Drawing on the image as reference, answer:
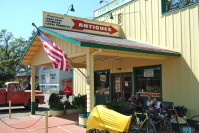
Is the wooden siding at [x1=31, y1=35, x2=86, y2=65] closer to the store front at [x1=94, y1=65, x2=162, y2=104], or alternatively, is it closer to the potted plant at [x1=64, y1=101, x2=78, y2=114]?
the potted plant at [x1=64, y1=101, x2=78, y2=114]

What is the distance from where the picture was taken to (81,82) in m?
16.0

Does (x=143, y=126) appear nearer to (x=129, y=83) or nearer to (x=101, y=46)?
(x=101, y=46)

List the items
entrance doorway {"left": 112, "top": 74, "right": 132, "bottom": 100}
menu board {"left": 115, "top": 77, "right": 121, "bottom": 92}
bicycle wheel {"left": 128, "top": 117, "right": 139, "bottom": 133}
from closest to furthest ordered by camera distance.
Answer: bicycle wheel {"left": 128, "top": 117, "right": 139, "bottom": 133}, entrance doorway {"left": 112, "top": 74, "right": 132, "bottom": 100}, menu board {"left": 115, "top": 77, "right": 121, "bottom": 92}

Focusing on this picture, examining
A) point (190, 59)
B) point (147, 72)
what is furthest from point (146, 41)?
point (190, 59)

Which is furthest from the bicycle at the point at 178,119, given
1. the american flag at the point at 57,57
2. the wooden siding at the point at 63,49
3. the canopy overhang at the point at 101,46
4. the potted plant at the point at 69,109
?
the potted plant at the point at 69,109

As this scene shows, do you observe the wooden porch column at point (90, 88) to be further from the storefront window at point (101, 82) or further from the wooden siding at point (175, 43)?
the storefront window at point (101, 82)

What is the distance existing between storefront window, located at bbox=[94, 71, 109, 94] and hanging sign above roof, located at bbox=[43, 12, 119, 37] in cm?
274

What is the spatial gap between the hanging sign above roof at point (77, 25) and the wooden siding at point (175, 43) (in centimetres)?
169

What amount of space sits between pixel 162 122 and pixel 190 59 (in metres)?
3.12

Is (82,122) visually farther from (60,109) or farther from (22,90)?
(22,90)

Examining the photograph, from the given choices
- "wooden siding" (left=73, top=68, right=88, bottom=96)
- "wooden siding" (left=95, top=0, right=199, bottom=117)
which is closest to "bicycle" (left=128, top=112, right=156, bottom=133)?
"wooden siding" (left=95, top=0, right=199, bottom=117)

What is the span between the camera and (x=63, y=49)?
9.64m

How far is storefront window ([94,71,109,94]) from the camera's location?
13993 mm

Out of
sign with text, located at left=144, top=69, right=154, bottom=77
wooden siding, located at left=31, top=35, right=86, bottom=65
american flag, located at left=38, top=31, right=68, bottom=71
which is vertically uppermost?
wooden siding, located at left=31, top=35, right=86, bottom=65
